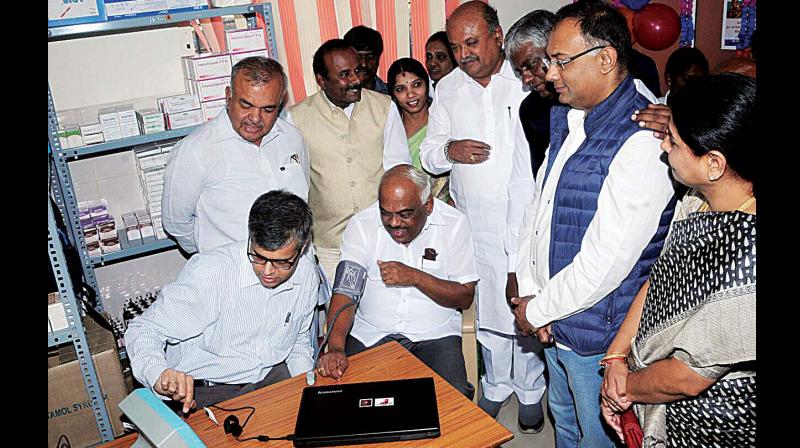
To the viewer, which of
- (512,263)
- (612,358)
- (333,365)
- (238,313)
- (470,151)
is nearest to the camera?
(612,358)

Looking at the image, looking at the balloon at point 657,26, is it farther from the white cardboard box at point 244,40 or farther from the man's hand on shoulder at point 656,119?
the man's hand on shoulder at point 656,119

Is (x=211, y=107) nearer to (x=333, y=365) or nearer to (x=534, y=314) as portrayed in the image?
(x=333, y=365)

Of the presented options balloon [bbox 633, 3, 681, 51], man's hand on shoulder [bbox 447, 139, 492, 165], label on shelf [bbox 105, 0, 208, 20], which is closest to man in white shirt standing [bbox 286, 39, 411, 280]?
man's hand on shoulder [bbox 447, 139, 492, 165]

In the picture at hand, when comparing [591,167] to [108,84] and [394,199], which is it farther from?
[108,84]

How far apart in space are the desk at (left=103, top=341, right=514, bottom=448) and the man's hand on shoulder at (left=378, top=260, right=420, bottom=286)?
459 millimetres

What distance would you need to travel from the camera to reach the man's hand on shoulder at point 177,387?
192 cm

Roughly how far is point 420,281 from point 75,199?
1.94 m

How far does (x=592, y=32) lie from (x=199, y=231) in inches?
78.6

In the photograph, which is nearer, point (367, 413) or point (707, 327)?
point (707, 327)

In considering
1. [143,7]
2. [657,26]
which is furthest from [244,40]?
[657,26]

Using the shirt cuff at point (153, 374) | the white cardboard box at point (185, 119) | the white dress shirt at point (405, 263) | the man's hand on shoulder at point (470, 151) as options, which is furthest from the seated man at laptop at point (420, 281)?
the white cardboard box at point (185, 119)

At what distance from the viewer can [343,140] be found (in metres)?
3.23

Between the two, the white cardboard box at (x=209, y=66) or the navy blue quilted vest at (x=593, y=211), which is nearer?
the navy blue quilted vest at (x=593, y=211)

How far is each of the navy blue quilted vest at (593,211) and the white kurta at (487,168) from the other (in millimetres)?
731
